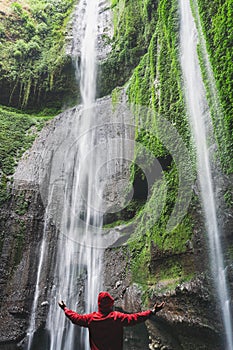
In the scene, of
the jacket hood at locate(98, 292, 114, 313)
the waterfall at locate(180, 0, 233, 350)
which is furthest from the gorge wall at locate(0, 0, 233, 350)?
the jacket hood at locate(98, 292, 114, 313)

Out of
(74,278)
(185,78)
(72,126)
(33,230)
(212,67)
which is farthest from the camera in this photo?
(72,126)

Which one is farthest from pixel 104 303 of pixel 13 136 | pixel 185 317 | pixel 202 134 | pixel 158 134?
pixel 13 136

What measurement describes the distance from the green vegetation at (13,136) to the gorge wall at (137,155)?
0.04m

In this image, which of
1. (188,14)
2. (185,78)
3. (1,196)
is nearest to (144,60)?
(188,14)

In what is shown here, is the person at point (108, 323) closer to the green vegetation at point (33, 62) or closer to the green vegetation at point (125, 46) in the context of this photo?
the green vegetation at point (125, 46)

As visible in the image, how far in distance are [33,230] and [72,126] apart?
449 cm

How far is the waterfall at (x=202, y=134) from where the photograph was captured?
465 centimetres

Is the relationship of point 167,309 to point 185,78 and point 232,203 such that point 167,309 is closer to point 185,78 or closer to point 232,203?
point 232,203

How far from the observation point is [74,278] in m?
8.75

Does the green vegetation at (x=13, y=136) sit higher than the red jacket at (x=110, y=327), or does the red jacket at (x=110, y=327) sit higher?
the green vegetation at (x=13, y=136)

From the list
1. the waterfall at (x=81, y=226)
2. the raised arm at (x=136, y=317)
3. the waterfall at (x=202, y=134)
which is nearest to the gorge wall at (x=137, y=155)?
the waterfall at (x=202, y=134)

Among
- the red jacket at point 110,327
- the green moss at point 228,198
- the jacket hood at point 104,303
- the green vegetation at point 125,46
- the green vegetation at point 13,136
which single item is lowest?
the red jacket at point 110,327

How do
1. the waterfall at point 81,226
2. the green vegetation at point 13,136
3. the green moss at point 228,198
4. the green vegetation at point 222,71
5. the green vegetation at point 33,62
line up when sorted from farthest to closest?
the green vegetation at point 33,62, the green vegetation at point 13,136, the waterfall at point 81,226, the green vegetation at point 222,71, the green moss at point 228,198

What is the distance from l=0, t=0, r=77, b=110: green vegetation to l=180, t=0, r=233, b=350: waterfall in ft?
23.7
